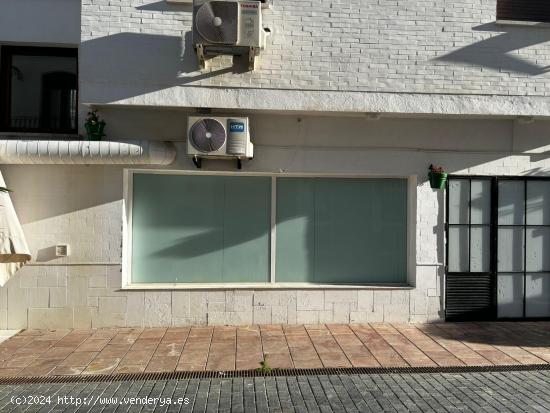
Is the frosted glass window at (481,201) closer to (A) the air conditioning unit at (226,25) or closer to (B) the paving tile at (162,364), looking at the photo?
(A) the air conditioning unit at (226,25)

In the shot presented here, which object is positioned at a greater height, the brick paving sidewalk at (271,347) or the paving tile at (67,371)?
the brick paving sidewalk at (271,347)

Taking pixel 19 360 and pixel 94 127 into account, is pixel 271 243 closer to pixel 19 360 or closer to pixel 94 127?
pixel 94 127

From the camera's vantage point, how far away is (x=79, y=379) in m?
4.82

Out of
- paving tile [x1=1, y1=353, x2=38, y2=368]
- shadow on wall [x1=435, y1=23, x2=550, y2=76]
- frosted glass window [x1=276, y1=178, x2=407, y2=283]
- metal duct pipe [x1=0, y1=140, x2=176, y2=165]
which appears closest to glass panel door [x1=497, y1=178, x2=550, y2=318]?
frosted glass window [x1=276, y1=178, x2=407, y2=283]

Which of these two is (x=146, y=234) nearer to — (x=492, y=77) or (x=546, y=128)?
(x=492, y=77)

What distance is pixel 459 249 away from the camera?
7031 mm

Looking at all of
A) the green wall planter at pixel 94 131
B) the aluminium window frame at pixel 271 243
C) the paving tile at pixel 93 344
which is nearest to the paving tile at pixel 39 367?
the paving tile at pixel 93 344

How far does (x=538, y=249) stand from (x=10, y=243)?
7.36 metres

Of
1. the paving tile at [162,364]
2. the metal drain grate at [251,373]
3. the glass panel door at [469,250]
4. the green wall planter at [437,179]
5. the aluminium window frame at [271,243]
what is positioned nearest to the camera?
the metal drain grate at [251,373]

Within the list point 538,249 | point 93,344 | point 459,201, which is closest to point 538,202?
point 538,249

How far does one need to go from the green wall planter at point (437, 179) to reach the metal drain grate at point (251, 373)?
2.65 m

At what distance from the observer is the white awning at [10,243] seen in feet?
18.8

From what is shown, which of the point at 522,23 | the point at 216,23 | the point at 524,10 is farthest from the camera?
the point at 524,10

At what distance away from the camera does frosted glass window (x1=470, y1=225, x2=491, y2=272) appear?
7.05 metres
